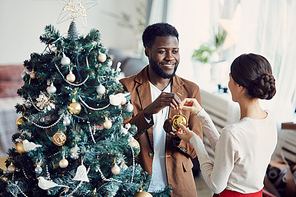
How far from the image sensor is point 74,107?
113cm

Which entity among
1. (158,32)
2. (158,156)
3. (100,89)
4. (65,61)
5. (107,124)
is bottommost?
(158,156)

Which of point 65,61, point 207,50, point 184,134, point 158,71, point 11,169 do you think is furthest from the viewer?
point 207,50

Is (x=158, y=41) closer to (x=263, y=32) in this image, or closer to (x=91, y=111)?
(x=91, y=111)

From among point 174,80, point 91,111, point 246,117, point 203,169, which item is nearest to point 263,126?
point 246,117

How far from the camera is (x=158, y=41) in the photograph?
1.46 m

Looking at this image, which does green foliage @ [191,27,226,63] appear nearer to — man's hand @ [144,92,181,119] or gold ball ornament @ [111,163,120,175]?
man's hand @ [144,92,181,119]

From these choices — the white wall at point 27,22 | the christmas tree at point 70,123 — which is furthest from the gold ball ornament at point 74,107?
the white wall at point 27,22

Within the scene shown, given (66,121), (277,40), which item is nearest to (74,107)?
(66,121)

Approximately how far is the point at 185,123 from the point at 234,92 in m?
0.28

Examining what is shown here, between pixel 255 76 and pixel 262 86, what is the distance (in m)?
0.04

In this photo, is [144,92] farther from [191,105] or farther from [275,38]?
[275,38]

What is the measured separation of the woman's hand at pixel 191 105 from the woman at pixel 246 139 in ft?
0.76

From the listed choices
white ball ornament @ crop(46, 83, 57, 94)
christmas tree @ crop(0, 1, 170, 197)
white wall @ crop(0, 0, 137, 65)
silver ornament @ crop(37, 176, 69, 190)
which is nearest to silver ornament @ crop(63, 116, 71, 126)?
christmas tree @ crop(0, 1, 170, 197)

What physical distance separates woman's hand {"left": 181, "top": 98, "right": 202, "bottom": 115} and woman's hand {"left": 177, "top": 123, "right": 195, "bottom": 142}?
0.31 ft
